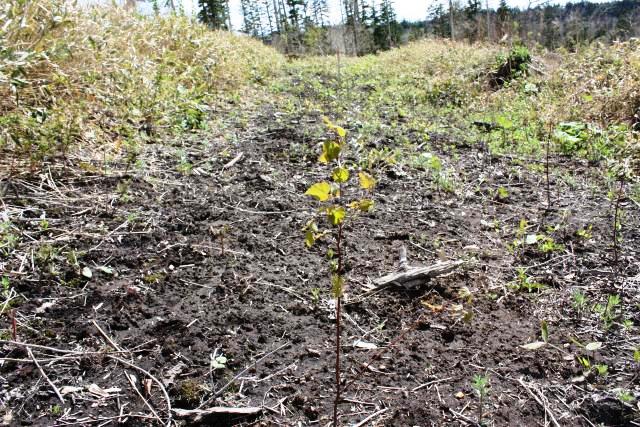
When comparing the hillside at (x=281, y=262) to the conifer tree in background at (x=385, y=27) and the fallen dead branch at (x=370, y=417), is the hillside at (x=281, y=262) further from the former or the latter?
the conifer tree in background at (x=385, y=27)

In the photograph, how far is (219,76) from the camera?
634cm

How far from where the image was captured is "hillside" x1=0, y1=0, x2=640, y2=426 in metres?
1.42

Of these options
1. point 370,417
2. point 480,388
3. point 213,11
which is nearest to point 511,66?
point 480,388

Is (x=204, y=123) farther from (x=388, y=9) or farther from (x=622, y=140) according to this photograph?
(x=388, y=9)

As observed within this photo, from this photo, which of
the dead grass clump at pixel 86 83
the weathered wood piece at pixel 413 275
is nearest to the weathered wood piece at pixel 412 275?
the weathered wood piece at pixel 413 275

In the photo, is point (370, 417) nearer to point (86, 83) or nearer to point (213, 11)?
point (86, 83)

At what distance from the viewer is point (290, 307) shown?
6.14 ft

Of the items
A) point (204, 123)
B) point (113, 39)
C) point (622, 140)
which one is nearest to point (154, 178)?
point (204, 123)

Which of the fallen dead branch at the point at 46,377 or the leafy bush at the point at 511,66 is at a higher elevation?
the leafy bush at the point at 511,66

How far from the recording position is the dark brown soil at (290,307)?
1.41m

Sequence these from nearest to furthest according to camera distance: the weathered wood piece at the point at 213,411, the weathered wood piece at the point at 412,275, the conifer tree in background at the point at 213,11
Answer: the weathered wood piece at the point at 213,411
the weathered wood piece at the point at 412,275
the conifer tree in background at the point at 213,11

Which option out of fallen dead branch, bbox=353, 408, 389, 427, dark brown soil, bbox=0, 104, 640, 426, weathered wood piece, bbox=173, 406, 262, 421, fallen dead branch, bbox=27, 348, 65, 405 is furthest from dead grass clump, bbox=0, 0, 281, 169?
fallen dead branch, bbox=353, 408, 389, 427

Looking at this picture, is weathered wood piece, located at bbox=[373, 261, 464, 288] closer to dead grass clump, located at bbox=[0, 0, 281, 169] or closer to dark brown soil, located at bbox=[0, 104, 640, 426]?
dark brown soil, located at bbox=[0, 104, 640, 426]

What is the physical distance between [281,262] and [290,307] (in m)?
0.39
